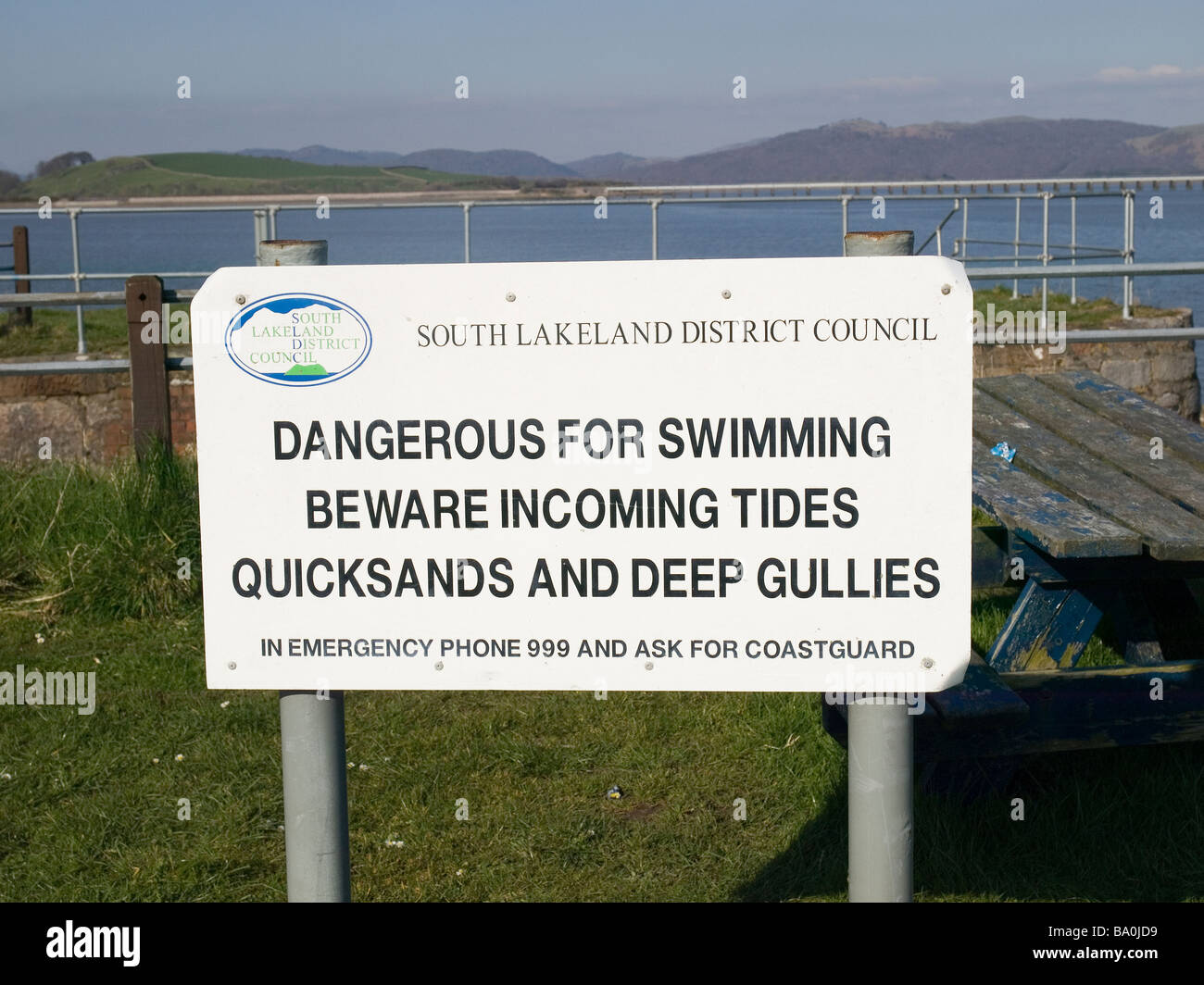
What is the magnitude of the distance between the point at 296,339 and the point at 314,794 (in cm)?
64

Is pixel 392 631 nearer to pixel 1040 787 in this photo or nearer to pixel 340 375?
pixel 340 375

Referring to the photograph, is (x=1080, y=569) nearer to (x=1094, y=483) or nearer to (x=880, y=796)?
(x=1094, y=483)

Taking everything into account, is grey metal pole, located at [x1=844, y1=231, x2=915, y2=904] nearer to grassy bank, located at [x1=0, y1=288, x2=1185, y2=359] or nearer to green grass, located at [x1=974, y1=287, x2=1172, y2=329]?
green grass, located at [x1=974, y1=287, x2=1172, y2=329]

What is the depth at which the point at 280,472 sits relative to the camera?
1.94 meters

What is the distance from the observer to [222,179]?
64.8 meters

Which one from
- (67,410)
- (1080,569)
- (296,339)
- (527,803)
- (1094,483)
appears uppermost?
(296,339)

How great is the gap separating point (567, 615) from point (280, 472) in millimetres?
458

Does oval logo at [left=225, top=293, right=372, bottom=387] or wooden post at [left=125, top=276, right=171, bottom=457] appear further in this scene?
wooden post at [left=125, top=276, right=171, bottom=457]

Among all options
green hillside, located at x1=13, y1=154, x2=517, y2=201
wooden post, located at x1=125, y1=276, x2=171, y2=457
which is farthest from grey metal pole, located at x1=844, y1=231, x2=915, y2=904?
green hillside, located at x1=13, y1=154, x2=517, y2=201

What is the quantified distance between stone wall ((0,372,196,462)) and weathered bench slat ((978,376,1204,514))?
6436mm

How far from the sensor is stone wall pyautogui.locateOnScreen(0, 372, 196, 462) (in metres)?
9.49

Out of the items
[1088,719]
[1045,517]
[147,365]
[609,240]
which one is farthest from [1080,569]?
[609,240]

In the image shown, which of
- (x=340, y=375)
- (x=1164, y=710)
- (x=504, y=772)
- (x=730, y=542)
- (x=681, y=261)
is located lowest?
(x=504, y=772)
